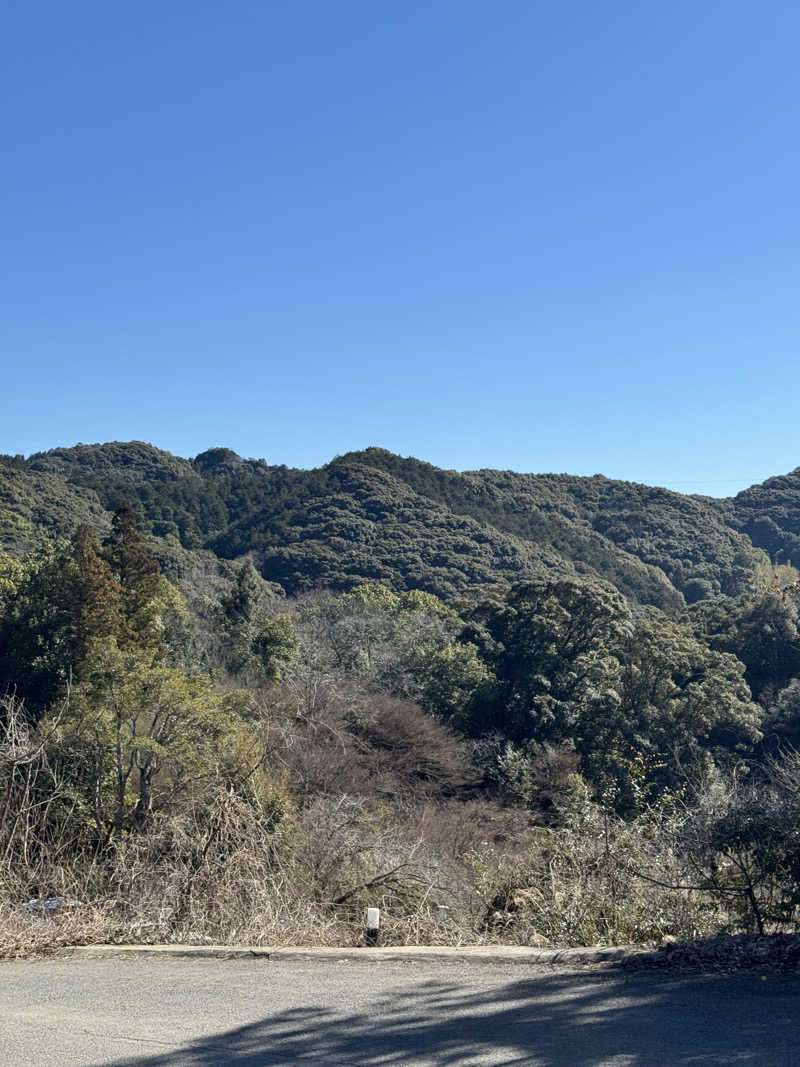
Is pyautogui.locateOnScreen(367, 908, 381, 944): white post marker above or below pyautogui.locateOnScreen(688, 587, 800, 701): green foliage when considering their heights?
below

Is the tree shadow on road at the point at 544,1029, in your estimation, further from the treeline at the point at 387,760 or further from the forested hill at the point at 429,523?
the forested hill at the point at 429,523

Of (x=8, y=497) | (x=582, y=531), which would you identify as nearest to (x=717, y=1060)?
(x=8, y=497)

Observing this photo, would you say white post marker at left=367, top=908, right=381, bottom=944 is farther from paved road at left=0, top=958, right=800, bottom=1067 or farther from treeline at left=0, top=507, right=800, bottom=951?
paved road at left=0, top=958, right=800, bottom=1067

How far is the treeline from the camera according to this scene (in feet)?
19.2

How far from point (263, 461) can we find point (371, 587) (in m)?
70.3

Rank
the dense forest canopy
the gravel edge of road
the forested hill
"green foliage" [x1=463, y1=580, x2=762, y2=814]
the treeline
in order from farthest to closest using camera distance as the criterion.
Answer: the forested hill
"green foliage" [x1=463, y1=580, x2=762, y2=814]
the dense forest canopy
the treeline
the gravel edge of road

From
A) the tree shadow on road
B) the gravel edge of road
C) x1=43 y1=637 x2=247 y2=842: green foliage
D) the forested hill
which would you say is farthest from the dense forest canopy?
the tree shadow on road

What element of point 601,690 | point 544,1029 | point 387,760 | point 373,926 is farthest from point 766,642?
point 544,1029

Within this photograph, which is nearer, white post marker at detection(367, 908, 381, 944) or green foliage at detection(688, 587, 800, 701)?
white post marker at detection(367, 908, 381, 944)

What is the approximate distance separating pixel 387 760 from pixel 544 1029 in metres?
19.8

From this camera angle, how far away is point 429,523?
6744 centimetres

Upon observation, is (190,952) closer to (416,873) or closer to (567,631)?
(416,873)

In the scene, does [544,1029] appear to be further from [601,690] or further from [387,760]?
[601,690]

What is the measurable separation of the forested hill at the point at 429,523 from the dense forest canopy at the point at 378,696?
1.15ft
